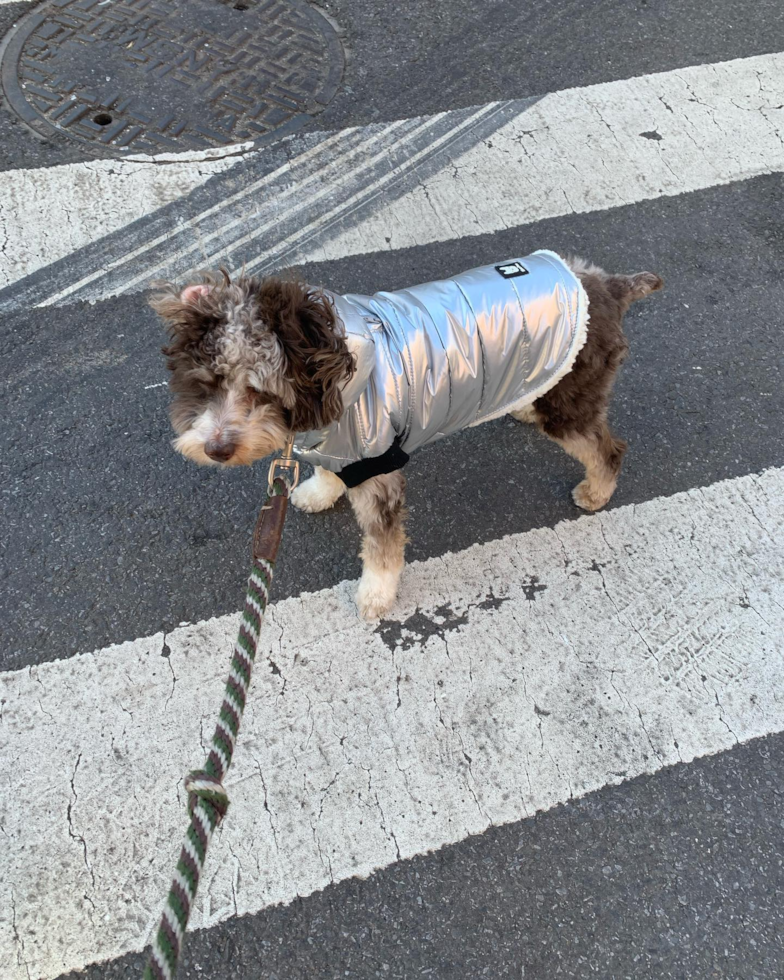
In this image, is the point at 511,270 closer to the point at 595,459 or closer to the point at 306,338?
the point at 595,459

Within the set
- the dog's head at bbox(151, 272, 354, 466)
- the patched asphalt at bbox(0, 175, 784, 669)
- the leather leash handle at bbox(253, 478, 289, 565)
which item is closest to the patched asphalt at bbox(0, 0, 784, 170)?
the patched asphalt at bbox(0, 175, 784, 669)

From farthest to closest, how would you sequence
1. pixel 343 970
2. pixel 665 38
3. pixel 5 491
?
pixel 665 38, pixel 5 491, pixel 343 970

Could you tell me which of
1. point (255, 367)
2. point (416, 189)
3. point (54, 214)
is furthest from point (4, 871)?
point (416, 189)

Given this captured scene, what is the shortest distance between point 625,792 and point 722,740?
452mm

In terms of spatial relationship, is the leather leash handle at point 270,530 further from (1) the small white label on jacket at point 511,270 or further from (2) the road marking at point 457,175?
(2) the road marking at point 457,175

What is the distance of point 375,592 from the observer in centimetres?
316

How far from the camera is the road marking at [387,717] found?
2.59 m

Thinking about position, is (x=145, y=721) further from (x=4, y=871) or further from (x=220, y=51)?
(x=220, y=51)

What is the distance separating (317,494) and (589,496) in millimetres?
1271

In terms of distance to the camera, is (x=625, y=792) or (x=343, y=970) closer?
(x=343, y=970)

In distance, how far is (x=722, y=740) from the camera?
115 inches

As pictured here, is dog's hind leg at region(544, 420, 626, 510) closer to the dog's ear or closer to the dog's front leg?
the dog's front leg

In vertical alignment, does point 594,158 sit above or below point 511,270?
below

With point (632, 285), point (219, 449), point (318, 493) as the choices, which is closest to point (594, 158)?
point (632, 285)
